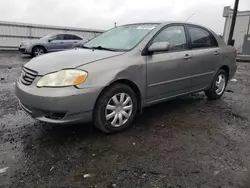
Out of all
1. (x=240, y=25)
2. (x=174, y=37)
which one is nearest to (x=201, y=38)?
(x=174, y=37)

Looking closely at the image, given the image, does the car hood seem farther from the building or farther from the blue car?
the building

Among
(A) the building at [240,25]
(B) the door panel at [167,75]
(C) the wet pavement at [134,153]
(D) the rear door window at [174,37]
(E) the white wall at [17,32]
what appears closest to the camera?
(C) the wet pavement at [134,153]

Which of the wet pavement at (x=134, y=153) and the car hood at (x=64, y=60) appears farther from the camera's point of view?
the car hood at (x=64, y=60)

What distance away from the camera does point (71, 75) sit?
2.78m

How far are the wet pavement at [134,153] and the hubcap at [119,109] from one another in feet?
0.64

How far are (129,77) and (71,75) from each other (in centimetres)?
82

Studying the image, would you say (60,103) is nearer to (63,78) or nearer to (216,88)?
(63,78)

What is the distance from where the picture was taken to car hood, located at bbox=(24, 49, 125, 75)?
2.87 metres

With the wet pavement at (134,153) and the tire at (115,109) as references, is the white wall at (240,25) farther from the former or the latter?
the tire at (115,109)

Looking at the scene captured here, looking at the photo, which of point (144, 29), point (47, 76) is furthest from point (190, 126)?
point (47, 76)

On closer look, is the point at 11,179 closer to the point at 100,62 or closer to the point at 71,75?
the point at 71,75

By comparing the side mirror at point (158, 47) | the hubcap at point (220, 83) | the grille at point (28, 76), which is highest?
the side mirror at point (158, 47)

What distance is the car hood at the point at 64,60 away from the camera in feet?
9.41

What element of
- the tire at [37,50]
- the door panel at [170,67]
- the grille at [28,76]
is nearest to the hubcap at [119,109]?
the door panel at [170,67]
